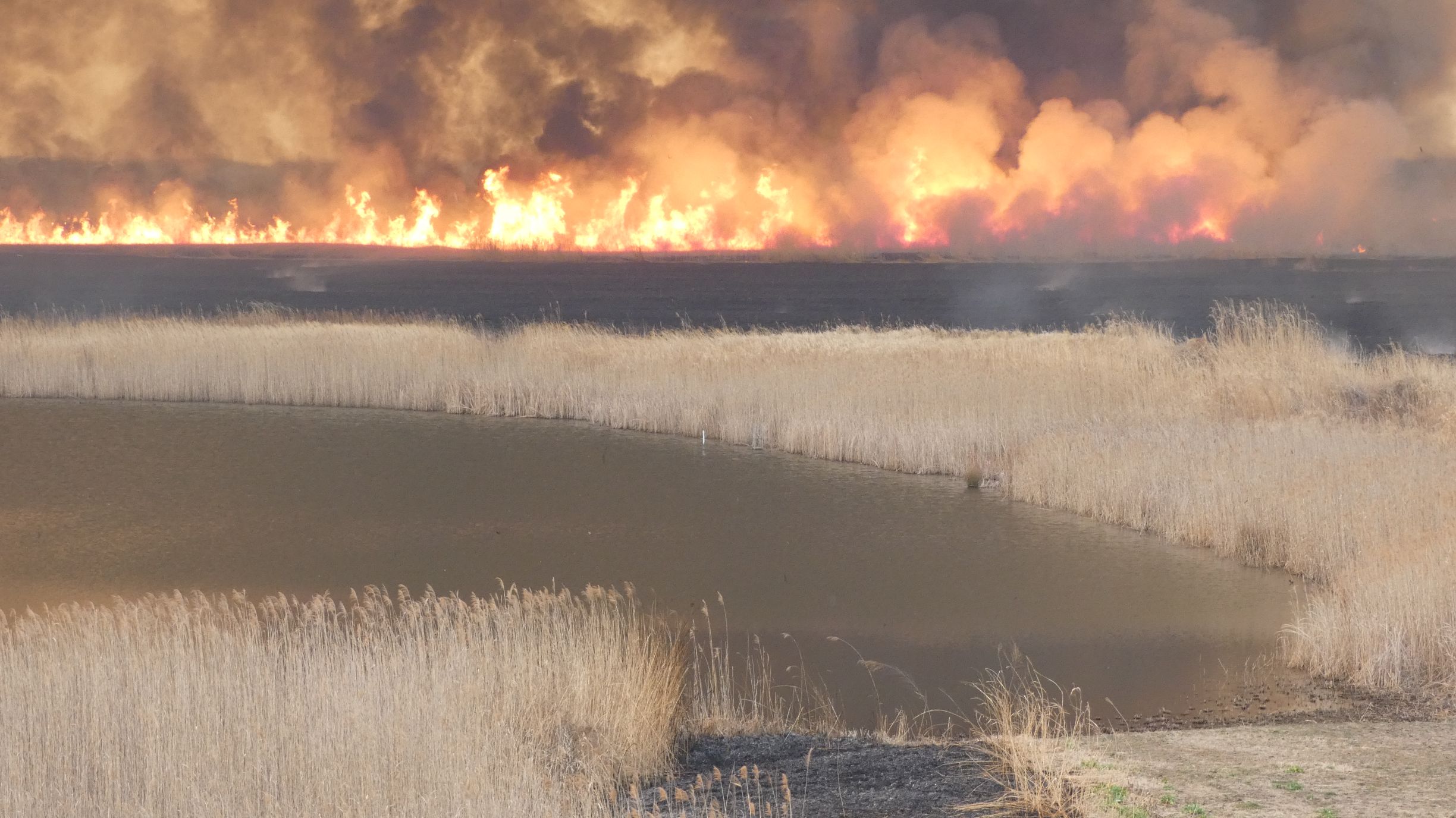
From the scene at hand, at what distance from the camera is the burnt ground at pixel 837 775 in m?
6.90

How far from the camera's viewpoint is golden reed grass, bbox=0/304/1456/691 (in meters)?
12.9

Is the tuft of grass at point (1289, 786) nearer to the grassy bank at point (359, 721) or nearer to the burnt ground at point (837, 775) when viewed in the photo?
the burnt ground at point (837, 775)

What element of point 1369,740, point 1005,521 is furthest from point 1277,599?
point 1369,740

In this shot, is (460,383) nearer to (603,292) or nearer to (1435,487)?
(1435,487)

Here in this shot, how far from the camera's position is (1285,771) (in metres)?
7.20

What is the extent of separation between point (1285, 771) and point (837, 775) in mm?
2425

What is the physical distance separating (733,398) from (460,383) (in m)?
5.99

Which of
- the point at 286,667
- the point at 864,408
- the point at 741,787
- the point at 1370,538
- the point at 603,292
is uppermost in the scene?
the point at 603,292

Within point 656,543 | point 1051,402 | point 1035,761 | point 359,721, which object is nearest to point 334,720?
point 359,721

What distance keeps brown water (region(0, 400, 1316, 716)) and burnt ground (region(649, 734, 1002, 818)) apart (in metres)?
2.39


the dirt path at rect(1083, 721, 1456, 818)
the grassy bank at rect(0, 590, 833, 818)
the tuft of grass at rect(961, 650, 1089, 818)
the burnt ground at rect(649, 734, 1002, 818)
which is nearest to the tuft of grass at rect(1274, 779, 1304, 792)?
the dirt path at rect(1083, 721, 1456, 818)

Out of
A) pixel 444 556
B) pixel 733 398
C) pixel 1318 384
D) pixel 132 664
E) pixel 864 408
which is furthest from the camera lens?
pixel 733 398

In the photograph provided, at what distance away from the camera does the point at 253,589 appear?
14.2 meters

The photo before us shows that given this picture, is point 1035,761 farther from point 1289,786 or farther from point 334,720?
point 334,720
